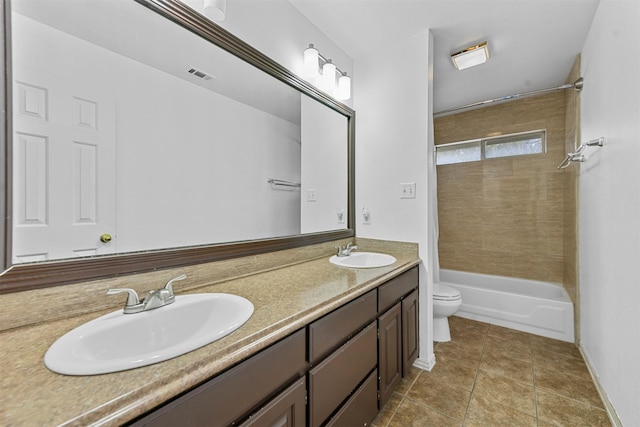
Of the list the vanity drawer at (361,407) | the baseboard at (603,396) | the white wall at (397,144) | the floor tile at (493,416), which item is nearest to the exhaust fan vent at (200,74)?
the white wall at (397,144)

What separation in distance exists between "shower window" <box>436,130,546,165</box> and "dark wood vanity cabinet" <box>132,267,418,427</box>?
7.31ft

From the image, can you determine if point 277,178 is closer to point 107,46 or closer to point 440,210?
point 107,46

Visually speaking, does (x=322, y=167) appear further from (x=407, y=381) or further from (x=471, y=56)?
(x=407, y=381)

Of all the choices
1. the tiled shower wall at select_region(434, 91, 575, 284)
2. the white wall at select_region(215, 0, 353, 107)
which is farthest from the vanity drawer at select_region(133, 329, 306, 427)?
the tiled shower wall at select_region(434, 91, 575, 284)

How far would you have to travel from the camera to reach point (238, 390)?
692 millimetres

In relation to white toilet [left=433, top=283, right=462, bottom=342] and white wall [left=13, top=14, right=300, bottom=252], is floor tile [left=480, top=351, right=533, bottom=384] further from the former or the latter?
white wall [left=13, top=14, right=300, bottom=252]

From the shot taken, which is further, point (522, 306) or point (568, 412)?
point (522, 306)

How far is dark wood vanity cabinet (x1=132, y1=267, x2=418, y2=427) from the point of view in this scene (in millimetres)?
644

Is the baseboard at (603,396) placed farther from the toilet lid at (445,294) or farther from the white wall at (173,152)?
the white wall at (173,152)

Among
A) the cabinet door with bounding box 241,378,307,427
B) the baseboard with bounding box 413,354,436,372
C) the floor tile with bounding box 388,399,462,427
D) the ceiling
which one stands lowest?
the floor tile with bounding box 388,399,462,427

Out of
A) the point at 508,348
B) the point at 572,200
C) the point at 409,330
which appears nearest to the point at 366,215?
the point at 409,330

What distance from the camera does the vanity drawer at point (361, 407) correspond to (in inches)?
43.1

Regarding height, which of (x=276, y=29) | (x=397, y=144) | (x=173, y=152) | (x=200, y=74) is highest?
(x=276, y=29)

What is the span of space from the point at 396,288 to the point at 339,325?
23.3 inches
